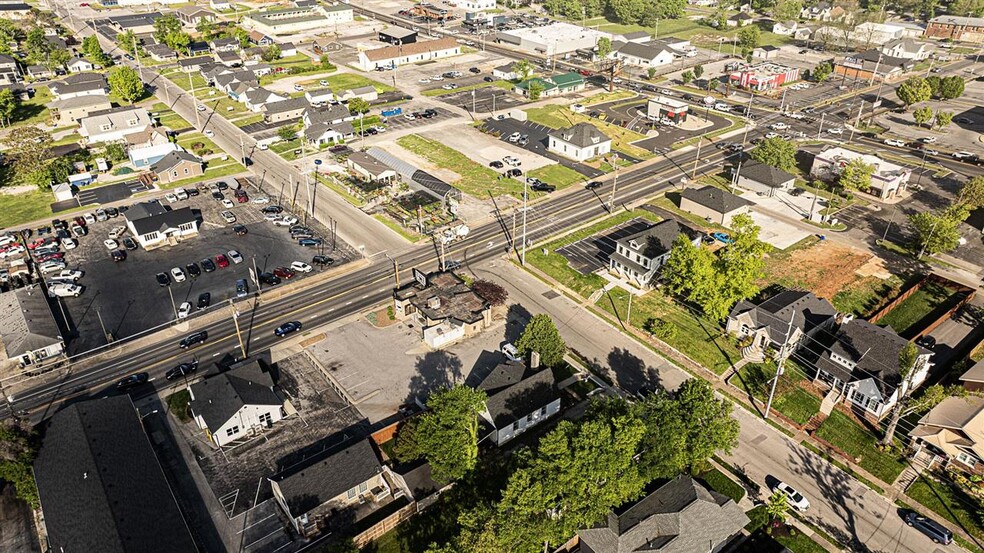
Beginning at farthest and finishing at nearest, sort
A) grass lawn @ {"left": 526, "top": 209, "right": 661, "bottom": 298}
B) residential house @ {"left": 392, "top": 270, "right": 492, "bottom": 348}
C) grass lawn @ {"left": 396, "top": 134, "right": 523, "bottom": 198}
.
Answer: grass lawn @ {"left": 396, "top": 134, "right": 523, "bottom": 198}
grass lawn @ {"left": 526, "top": 209, "right": 661, "bottom": 298}
residential house @ {"left": 392, "top": 270, "right": 492, "bottom": 348}

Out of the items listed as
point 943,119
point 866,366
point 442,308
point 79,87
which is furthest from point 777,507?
point 79,87

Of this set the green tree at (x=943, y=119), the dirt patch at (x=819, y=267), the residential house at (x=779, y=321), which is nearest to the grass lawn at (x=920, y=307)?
the dirt patch at (x=819, y=267)

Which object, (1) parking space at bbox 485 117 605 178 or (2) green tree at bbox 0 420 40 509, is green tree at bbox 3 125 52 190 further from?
(1) parking space at bbox 485 117 605 178

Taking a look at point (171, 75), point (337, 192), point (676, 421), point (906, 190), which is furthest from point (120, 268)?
point (906, 190)

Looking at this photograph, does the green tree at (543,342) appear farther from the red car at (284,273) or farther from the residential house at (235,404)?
the red car at (284,273)

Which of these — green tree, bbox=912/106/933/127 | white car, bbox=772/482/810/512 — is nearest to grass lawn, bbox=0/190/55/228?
white car, bbox=772/482/810/512

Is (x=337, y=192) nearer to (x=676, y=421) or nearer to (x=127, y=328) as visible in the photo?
(x=127, y=328)

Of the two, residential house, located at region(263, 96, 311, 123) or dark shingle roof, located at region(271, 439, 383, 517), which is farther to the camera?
residential house, located at region(263, 96, 311, 123)
